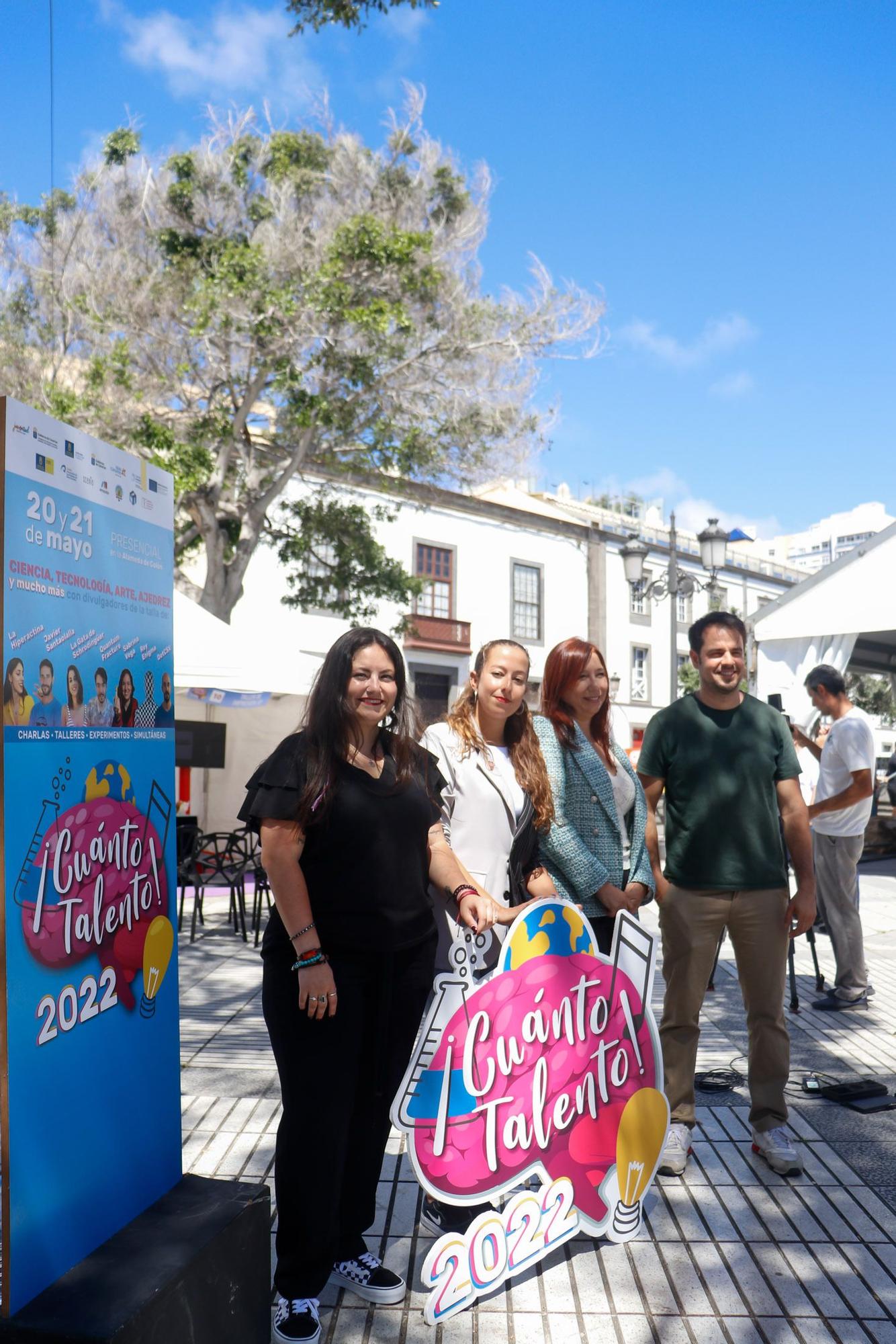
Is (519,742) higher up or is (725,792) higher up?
(519,742)

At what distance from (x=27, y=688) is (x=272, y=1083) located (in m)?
3.12

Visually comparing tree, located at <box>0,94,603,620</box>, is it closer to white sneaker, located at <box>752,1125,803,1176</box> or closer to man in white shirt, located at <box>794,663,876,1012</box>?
man in white shirt, located at <box>794,663,876,1012</box>

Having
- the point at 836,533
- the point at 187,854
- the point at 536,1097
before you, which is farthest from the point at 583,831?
the point at 836,533

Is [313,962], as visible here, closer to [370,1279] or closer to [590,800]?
[370,1279]

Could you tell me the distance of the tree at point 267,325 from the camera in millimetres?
12234

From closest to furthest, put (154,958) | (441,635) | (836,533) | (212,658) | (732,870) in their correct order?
(154,958), (732,870), (212,658), (441,635), (836,533)

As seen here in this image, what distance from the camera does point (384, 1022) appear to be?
2615 millimetres

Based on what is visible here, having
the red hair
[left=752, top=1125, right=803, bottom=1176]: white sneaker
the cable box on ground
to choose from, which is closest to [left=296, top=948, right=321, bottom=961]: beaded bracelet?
the red hair

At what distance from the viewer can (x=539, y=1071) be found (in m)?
2.83

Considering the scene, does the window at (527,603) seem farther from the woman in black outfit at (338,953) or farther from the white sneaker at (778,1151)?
the woman in black outfit at (338,953)

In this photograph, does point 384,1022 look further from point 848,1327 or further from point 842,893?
point 842,893

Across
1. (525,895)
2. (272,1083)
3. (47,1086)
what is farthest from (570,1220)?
(272,1083)

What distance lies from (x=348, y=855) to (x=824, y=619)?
372 inches

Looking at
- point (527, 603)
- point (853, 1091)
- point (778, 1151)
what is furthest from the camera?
point (527, 603)
